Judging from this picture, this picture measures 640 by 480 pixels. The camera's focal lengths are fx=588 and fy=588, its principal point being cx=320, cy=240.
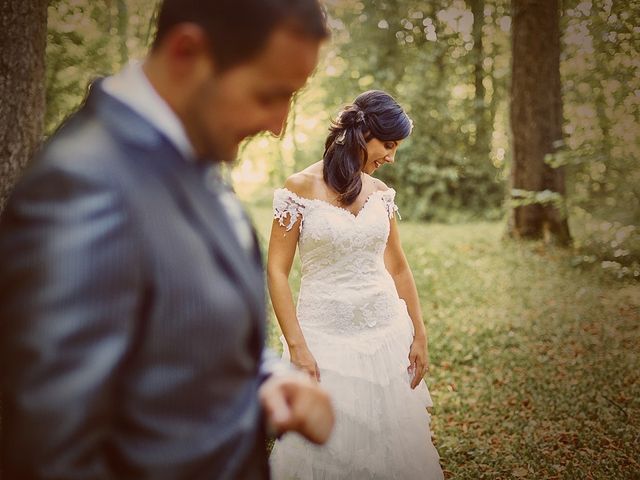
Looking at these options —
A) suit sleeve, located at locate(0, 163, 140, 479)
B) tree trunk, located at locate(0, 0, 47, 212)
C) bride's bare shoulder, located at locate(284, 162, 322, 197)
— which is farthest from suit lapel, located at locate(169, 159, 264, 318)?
tree trunk, located at locate(0, 0, 47, 212)

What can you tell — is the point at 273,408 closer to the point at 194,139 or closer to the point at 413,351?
the point at 194,139

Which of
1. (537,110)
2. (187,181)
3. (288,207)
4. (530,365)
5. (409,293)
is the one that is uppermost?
(187,181)

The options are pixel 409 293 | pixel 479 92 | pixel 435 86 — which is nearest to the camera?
pixel 409 293

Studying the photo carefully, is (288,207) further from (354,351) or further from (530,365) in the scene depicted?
(530,365)

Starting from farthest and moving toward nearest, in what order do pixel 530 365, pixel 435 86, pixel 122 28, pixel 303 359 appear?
1. pixel 435 86
2. pixel 122 28
3. pixel 530 365
4. pixel 303 359

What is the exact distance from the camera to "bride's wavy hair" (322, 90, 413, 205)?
3371mm

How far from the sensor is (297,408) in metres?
1.24

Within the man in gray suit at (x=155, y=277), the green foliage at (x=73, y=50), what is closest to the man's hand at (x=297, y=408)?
the man in gray suit at (x=155, y=277)

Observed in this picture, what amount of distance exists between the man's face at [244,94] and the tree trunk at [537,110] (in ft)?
36.6

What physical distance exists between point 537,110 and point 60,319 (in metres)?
12.1

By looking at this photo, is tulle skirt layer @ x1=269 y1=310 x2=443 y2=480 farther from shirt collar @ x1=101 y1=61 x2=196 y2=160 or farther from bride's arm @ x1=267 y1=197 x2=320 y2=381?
shirt collar @ x1=101 y1=61 x2=196 y2=160

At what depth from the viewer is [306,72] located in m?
1.24

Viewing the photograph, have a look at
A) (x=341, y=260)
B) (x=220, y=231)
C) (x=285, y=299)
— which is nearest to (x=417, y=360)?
(x=341, y=260)

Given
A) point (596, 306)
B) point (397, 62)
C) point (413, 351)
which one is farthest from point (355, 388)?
point (397, 62)
